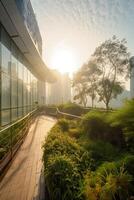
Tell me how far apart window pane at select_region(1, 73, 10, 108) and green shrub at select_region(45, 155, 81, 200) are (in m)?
6.52

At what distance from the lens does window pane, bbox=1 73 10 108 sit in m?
9.78

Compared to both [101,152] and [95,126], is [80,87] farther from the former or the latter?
[101,152]

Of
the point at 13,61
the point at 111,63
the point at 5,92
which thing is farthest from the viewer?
the point at 111,63

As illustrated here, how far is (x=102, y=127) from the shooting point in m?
6.79

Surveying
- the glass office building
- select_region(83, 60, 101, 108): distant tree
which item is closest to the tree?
select_region(83, 60, 101, 108): distant tree

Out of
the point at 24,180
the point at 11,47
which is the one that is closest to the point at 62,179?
the point at 24,180

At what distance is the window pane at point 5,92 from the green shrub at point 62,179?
6.52 m

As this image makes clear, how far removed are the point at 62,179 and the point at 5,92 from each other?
759cm

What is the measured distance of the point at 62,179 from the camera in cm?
324

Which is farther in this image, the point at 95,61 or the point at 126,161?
the point at 95,61

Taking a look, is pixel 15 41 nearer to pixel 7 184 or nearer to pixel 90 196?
pixel 7 184

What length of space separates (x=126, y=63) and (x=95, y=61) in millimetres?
6086

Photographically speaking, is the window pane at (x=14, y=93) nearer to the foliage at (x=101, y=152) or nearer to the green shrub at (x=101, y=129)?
the green shrub at (x=101, y=129)

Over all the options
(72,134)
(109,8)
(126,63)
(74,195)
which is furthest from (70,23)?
(126,63)
